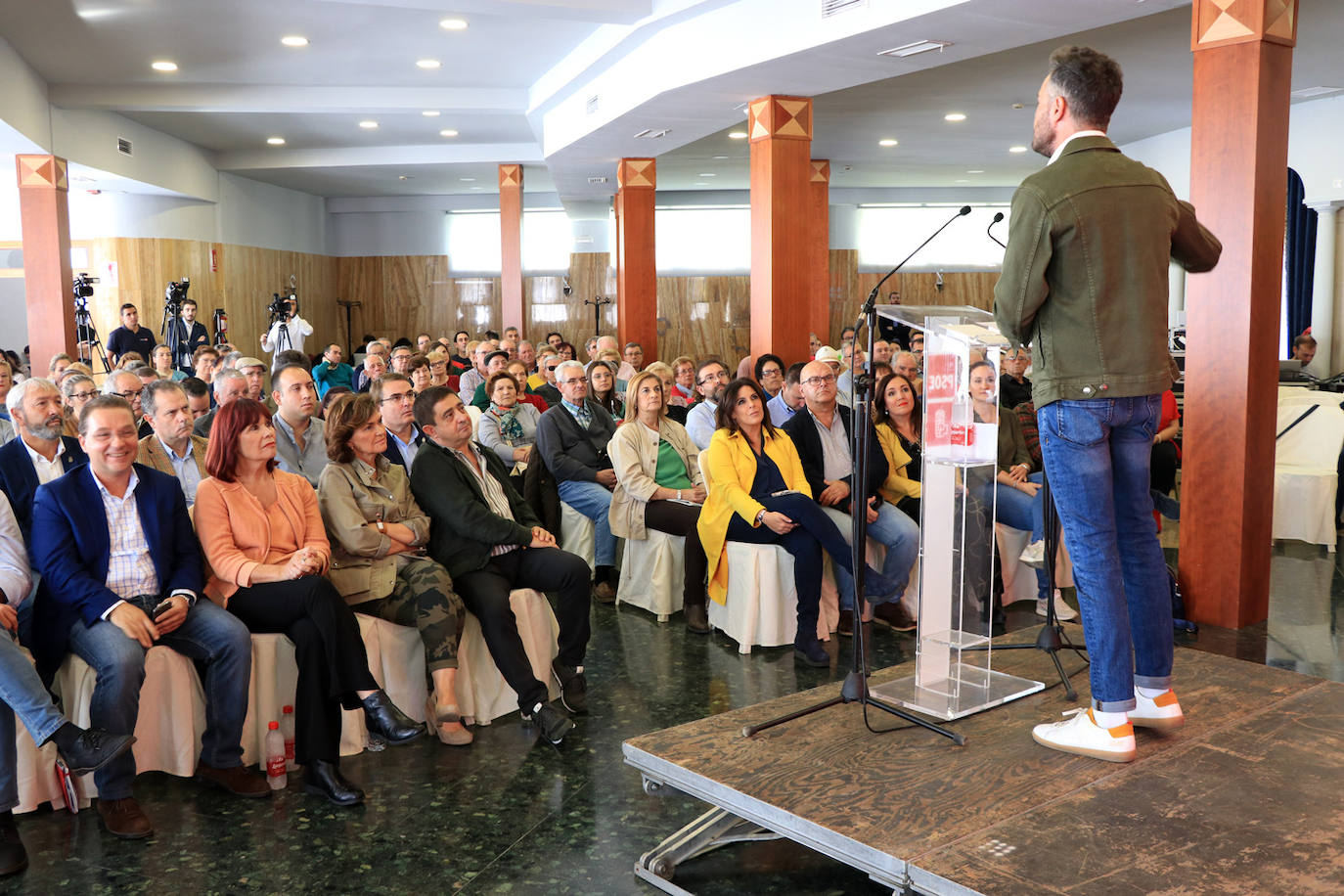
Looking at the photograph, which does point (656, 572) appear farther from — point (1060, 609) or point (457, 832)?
point (457, 832)

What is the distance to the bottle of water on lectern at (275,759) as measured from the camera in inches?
121

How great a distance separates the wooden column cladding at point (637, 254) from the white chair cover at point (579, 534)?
5214mm

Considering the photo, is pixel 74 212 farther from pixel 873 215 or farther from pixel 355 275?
pixel 873 215

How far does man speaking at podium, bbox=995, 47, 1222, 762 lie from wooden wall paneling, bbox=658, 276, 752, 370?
14622 millimetres

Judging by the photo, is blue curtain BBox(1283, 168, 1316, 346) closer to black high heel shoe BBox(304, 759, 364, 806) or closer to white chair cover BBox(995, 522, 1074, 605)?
white chair cover BBox(995, 522, 1074, 605)

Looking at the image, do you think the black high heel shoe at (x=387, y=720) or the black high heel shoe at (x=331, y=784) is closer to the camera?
the black high heel shoe at (x=331, y=784)

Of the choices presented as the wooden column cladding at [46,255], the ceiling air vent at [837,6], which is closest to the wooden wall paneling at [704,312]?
the wooden column cladding at [46,255]

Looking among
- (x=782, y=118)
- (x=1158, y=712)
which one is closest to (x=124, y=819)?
(x=1158, y=712)

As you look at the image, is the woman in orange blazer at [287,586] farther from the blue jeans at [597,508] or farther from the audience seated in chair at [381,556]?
the blue jeans at [597,508]

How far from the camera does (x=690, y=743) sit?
2.61 meters

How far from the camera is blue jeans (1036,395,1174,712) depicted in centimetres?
232

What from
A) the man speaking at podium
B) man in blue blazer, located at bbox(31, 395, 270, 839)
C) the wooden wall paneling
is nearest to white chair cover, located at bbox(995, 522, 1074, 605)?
the man speaking at podium

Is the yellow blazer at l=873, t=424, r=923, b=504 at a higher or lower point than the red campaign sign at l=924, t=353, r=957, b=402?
lower

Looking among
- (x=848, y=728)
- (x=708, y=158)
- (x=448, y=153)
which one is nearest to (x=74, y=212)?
(x=448, y=153)
